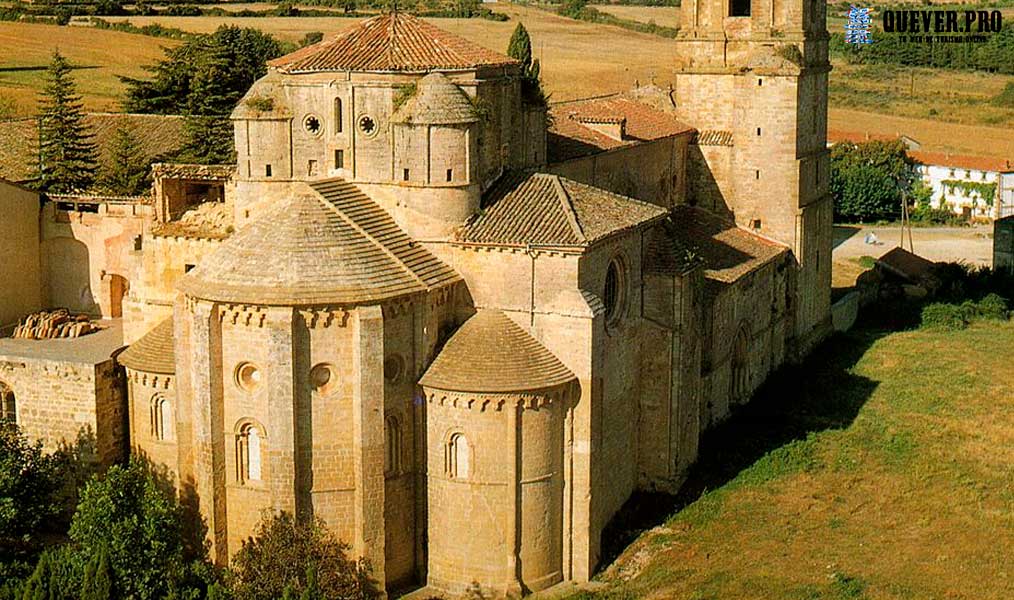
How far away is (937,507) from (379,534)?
40.8ft

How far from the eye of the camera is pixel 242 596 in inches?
917

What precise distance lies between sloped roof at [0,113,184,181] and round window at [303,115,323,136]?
17317 millimetres

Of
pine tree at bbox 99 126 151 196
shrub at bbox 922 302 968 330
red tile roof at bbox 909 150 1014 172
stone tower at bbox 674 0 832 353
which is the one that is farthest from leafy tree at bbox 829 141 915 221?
pine tree at bbox 99 126 151 196

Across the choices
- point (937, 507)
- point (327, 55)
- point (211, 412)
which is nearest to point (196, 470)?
point (211, 412)

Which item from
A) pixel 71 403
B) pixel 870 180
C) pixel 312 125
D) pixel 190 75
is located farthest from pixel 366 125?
pixel 870 180

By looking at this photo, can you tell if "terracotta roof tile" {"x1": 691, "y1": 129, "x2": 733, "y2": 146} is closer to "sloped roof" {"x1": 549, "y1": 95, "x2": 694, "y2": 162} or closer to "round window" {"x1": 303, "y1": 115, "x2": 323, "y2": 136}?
"sloped roof" {"x1": 549, "y1": 95, "x2": 694, "y2": 162}

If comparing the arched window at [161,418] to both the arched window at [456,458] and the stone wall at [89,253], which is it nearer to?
the arched window at [456,458]

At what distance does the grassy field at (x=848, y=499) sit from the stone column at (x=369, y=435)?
4507 mm

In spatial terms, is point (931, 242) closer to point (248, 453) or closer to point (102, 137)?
point (102, 137)

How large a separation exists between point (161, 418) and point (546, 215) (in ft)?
28.0

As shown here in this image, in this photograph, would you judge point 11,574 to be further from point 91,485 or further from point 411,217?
point 411,217

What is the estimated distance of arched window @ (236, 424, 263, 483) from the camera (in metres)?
24.9

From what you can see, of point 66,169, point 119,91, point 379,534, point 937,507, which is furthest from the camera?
point 119,91

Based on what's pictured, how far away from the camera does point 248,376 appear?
24.7m
